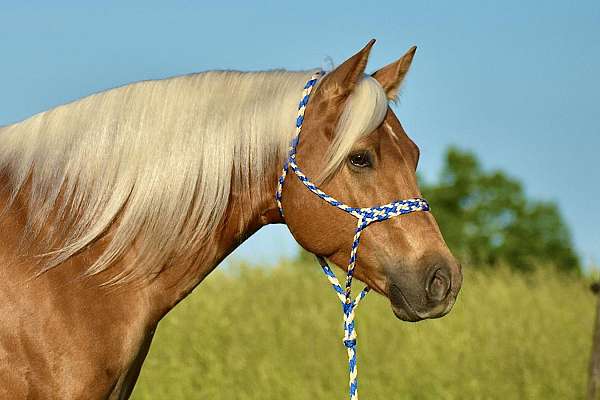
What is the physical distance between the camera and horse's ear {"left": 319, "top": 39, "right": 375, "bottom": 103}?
3049mm

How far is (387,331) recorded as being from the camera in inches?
395

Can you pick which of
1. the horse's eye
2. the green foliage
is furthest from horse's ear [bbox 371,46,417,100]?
the green foliage

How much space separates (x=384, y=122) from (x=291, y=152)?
15.7 inches

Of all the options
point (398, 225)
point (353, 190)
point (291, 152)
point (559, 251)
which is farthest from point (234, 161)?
point (559, 251)

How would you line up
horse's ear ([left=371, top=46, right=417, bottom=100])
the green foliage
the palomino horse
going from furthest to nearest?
the green foliage, horse's ear ([left=371, top=46, right=417, bottom=100]), the palomino horse

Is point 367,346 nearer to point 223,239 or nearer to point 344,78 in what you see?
point 223,239

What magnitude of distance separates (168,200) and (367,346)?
7.03 meters

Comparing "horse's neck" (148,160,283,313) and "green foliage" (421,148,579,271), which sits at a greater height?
"horse's neck" (148,160,283,313)

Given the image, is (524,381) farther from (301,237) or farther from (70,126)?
(70,126)

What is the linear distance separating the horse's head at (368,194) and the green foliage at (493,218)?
27375 mm

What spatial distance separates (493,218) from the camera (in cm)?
3422

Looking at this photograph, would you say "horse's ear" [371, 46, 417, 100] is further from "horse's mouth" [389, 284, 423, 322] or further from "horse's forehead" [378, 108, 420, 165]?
"horse's mouth" [389, 284, 423, 322]

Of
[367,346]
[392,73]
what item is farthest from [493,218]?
[392,73]

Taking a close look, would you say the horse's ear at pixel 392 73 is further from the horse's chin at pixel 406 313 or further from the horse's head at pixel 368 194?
the horse's chin at pixel 406 313
